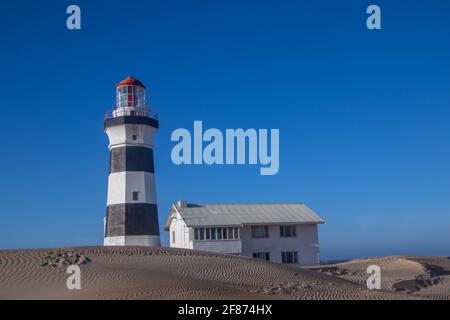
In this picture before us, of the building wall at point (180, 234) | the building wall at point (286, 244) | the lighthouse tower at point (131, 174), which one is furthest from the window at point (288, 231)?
the lighthouse tower at point (131, 174)

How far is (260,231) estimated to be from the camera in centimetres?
4059

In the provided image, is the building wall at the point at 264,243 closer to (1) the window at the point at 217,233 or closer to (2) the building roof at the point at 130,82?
(1) the window at the point at 217,233

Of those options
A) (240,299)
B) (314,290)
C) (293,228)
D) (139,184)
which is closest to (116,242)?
(139,184)

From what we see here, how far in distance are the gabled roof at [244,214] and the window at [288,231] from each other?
0.59 metres

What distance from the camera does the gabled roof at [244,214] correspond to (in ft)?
130

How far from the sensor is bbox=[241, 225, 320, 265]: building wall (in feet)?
132

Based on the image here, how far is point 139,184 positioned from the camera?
107ft

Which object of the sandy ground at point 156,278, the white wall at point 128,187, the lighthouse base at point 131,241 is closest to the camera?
the sandy ground at point 156,278

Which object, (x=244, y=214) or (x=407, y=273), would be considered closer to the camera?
(x=407, y=273)

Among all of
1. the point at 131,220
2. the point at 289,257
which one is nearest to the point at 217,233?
the point at 289,257

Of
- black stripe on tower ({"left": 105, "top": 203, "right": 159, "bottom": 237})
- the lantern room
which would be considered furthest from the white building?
the lantern room

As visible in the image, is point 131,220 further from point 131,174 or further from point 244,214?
point 244,214

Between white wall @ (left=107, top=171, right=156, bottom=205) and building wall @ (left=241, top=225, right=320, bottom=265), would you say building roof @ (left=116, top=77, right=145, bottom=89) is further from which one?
building wall @ (left=241, top=225, right=320, bottom=265)

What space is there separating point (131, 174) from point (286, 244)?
13.9m
